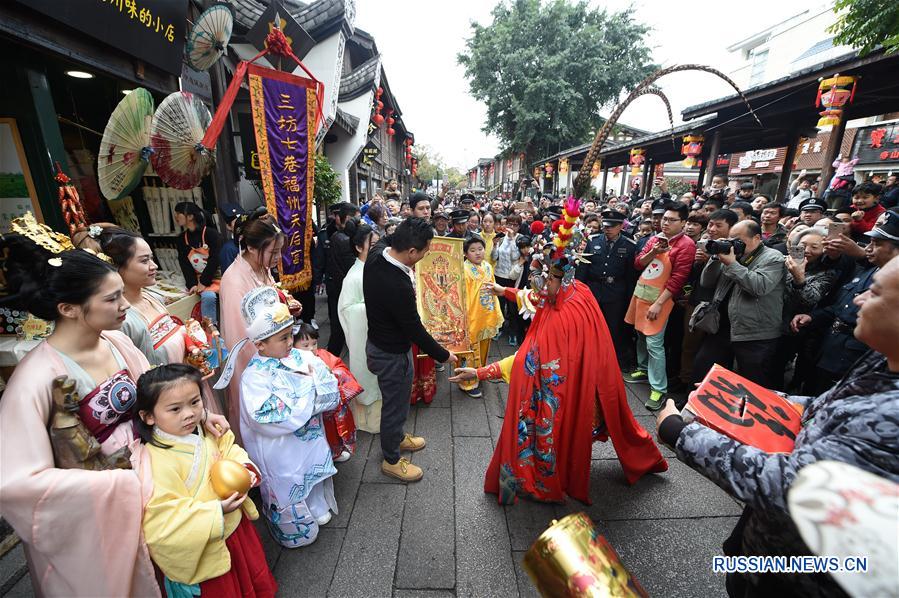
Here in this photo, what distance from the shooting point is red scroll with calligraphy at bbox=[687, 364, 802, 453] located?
4.37ft

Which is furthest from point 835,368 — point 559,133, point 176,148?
point 559,133

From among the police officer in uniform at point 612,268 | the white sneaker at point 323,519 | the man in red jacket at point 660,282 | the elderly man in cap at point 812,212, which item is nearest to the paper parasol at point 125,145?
the white sneaker at point 323,519

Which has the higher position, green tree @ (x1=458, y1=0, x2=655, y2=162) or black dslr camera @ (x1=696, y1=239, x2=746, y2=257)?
green tree @ (x1=458, y1=0, x2=655, y2=162)

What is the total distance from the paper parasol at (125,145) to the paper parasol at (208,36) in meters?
1.08

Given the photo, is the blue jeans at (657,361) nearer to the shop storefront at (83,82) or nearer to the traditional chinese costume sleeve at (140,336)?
the traditional chinese costume sleeve at (140,336)

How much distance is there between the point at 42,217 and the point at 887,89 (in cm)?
1150

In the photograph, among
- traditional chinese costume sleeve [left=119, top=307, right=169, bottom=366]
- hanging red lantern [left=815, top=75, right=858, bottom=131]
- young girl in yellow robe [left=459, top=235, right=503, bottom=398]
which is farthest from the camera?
hanging red lantern [left=815, top=75, right=858, bottom=131]

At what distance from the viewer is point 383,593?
204 centimetres

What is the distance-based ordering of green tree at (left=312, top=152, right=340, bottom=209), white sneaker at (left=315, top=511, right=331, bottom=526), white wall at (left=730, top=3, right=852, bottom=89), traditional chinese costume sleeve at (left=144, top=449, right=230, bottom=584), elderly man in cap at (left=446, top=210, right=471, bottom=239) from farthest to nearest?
white wall at (left=730, top=3, right=852, bottom=89) → green tree at (left=312, top=152, right=340, bottom=209) → elderly man in cap at (left=446, top=210, right=471, bottom=239) → white sneaker at (left=315, top=511, right=331, bottom=526) → traditional chinese costume sleeve at (left=144, top=449, right=230, bottom=584)

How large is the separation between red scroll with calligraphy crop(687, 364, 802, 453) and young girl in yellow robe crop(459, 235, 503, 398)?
8.83 ft

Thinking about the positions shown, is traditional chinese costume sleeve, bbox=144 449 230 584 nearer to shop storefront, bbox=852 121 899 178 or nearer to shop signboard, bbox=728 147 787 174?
shop storefront, bbox=852 121 899 178

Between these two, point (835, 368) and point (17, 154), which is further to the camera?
point (17, 154)

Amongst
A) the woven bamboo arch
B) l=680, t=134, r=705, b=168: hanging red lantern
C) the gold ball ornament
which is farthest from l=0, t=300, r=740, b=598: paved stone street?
l=680, t=134, r=705, b=168: hanging red lantern

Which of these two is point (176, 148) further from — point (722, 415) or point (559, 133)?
point (559, 133)
